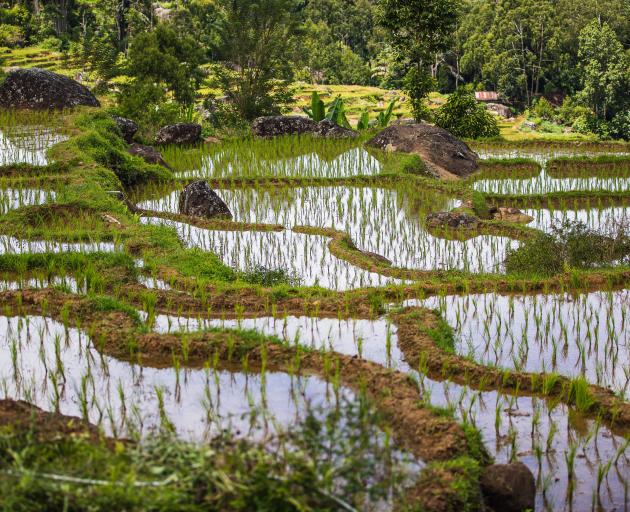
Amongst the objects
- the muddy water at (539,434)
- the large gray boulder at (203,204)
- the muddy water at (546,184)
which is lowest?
the muddy water at (539,434)

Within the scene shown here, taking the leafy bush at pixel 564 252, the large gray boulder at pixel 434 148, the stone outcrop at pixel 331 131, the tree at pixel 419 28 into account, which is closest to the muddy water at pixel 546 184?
the large gray boulder at pixel 434 148

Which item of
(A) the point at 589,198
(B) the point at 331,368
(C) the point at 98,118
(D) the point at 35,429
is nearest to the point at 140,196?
(C) the point at 98,118

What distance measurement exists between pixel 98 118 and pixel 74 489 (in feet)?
36.7

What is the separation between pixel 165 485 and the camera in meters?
3.08

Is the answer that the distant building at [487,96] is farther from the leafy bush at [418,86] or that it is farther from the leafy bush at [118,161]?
the leafy bush at [118,161]

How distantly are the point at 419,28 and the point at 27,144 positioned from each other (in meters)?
8.75

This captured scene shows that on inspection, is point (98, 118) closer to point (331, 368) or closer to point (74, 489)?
point (331, 368)

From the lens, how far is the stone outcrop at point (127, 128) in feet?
45.9

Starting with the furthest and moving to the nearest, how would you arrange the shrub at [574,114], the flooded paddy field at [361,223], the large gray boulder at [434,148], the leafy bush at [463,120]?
the shrub at [574,114], the leafy bush at [463,120], the large gray boulder at [434,148], the flooded paddy field at [361,223]

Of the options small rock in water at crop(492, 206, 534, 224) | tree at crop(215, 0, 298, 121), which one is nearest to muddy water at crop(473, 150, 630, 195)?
small rock in water at crop(492, 206, 534, 224)

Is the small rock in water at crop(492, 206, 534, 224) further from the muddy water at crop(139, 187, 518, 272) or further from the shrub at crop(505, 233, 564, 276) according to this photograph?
the shrub at crop(505, 233, 564, 276)

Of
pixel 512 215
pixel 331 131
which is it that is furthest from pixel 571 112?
pixel 512 215

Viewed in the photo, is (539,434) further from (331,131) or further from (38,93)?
(38,93)

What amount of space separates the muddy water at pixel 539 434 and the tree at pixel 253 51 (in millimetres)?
13133
